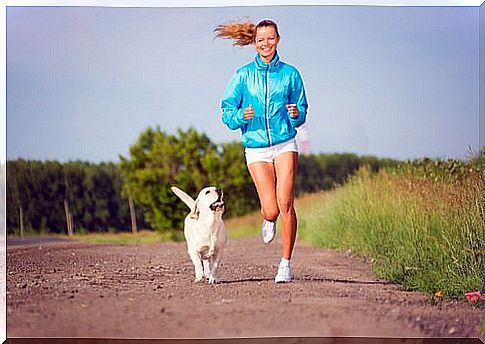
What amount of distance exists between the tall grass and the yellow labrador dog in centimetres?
82

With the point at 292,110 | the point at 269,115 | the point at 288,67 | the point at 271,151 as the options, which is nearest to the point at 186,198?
the point at 271,151

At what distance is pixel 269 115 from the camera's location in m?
8.61

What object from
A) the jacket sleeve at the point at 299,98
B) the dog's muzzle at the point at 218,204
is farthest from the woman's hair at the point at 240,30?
the dog's muzzle at the point at 218,204

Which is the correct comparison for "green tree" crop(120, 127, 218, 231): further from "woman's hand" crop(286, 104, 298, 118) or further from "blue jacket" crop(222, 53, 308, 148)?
"woman's hand" crop(286, 104, 298, 118)

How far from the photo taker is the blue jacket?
28.3 ft

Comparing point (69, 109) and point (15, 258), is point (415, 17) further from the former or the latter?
point (15, 258)

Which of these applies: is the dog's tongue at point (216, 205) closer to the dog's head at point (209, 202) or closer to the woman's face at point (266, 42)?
the dog's head at point (209, 202)

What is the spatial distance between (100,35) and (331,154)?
8.03 ft

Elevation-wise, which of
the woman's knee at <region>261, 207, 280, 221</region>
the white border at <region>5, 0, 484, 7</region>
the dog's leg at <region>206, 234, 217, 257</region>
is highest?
the white border at <region>5, 0, 484, 7</region>

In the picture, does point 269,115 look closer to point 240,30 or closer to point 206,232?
point 240,30

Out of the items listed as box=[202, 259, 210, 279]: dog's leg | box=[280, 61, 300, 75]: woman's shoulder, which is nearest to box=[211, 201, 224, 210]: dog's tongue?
box=[202, 259, 210, 279]: dog's leg

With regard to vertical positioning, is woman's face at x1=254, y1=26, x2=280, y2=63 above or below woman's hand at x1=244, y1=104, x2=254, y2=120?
above

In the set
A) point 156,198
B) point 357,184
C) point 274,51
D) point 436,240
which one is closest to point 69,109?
point 156,198

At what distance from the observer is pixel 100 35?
876 cm
